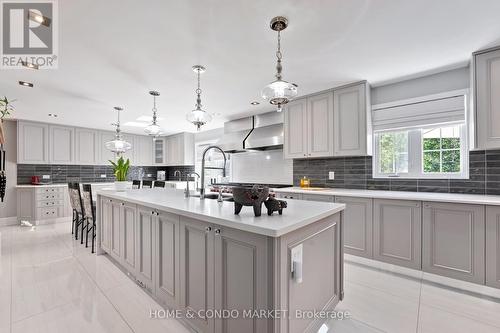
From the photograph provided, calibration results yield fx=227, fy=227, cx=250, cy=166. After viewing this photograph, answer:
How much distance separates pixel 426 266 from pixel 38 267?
14.4ft

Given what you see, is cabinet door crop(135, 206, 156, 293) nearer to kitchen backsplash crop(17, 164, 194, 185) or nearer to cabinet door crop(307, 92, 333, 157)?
cabinet door crop(307, 92, 333, 157)

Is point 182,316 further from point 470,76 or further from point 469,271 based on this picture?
point 470,76

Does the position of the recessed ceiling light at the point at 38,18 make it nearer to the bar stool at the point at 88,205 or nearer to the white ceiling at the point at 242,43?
the white ceiling at the point at 242,43

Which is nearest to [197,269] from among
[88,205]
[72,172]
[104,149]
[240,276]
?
[240,276]

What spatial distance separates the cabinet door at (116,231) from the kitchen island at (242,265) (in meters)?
0.65

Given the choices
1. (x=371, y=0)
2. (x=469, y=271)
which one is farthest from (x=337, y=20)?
(x=469, y=271)

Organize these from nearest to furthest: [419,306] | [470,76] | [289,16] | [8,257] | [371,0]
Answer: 1. [371,0]
2. [289,16]
3. [419,306]
4. [470,76]
5. [8,257]

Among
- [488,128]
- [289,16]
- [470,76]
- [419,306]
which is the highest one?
[289,16]

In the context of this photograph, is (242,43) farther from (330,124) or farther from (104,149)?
(104,149)

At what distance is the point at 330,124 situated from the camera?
11.2ft

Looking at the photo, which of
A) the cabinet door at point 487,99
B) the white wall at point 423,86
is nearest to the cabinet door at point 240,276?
the cabinet door at point 487,99

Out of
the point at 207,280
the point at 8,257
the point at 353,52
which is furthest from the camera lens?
the point at 8,257

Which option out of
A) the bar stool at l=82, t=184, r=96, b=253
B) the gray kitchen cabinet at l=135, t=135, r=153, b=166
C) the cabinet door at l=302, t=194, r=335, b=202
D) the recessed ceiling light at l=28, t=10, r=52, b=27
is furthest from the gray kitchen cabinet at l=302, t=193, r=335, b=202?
the gray kitchen cabinet at l=135, t=135, r=153, b=166

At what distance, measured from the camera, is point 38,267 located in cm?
270
